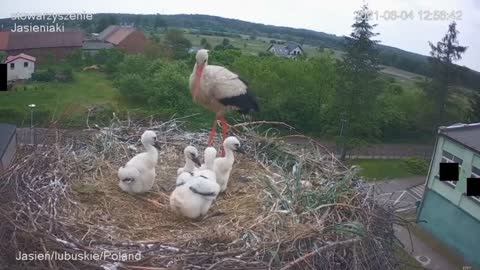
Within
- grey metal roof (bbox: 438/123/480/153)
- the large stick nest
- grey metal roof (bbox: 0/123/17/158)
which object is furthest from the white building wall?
grey metal roof (bbox: 438/123/480/153)

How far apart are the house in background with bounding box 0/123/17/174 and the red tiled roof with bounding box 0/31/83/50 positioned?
0.56m

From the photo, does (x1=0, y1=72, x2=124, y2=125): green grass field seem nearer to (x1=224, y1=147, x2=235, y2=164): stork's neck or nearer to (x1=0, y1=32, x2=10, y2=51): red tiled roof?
(x1=0, y1=32, x2=10, y2=51): red tiled roof

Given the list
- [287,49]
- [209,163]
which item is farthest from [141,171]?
[287,49]

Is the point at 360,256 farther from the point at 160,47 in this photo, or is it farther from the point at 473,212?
the point at 473,212

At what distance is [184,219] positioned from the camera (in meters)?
2.89

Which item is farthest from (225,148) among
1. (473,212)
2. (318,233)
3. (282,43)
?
(473,212)

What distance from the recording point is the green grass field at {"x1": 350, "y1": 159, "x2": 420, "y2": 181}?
6.51 m

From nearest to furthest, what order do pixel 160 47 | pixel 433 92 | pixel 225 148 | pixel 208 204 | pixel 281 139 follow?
pixel 208 204 < pixel 225 148 < pixel 281 139 < pixel 160 47 < pixel 433 92

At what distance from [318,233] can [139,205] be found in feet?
4.10

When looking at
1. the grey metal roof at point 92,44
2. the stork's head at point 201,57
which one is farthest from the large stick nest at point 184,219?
the stork's head at point 201,57

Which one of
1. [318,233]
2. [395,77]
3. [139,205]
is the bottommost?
[139,205]

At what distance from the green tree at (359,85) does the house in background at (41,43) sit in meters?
4.67

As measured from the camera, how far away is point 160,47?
484 centimetres

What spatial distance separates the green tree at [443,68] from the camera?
727 cm
